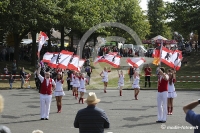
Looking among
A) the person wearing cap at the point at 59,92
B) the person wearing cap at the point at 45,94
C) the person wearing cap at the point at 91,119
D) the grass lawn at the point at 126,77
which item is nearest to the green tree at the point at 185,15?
the grass lawn at the point at 126,77

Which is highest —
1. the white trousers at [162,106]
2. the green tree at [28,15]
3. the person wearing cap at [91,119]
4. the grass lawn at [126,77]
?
the green tree at [28,15]

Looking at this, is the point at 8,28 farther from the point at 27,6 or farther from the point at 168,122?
the point at 168,122

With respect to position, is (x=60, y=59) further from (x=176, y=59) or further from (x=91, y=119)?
(x=91, y=119)

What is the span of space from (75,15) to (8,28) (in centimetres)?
758

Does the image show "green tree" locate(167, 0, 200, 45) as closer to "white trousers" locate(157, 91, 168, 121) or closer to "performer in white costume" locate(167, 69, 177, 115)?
"performer in white costume" locate(167, 69, 177, 115)

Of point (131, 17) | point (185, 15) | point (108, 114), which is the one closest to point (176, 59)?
point (108, 114)

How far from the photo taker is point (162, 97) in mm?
Answer: 16484

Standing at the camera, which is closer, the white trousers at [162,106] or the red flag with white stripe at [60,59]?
the white trousers at [162,106]

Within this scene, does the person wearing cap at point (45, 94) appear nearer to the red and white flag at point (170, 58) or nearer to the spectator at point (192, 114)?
the red and white flag at point (170, 58)

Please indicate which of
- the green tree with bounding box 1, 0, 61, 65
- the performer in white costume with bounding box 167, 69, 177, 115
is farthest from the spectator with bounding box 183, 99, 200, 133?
the green tree with bounding box 1, 0, 61, 65

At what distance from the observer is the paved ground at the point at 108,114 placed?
1474 cm

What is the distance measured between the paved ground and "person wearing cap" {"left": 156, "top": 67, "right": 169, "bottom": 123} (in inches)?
11.1

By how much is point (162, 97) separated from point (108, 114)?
8.89 feet

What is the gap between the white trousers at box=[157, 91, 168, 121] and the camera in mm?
16078
